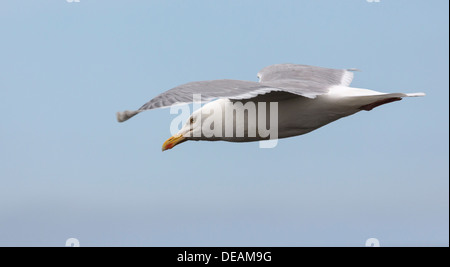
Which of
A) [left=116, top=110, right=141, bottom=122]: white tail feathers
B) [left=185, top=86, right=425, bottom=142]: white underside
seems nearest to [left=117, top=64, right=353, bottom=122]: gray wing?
[left=116, top=110, right=141, bottom=122]: white tail feathers

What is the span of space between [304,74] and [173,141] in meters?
1.65

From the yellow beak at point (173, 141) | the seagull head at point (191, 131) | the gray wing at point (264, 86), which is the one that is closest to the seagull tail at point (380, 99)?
the gray wing at point (264, 86)

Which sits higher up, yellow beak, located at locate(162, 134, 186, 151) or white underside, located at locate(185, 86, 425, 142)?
white underside, located at locate(185, 86, 425, 142)

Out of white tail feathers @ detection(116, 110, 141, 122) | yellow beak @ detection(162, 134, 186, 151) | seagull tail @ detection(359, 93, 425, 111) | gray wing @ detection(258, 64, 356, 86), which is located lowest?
white tail feathers @ detection(116, 110, 141, 122)

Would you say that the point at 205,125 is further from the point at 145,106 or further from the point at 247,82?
the point at 145,106

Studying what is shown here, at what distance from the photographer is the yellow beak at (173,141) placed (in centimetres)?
629

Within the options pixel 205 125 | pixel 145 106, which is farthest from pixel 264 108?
pixel 145 106

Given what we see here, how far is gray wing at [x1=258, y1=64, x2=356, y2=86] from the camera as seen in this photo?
684 centimetres

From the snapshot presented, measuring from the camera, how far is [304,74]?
7.02m

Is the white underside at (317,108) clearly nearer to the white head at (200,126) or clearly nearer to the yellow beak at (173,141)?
the white head at (200,126)

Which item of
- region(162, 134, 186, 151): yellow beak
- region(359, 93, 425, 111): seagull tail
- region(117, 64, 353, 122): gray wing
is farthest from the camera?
region(162, 134, 186, 151): yellow beak

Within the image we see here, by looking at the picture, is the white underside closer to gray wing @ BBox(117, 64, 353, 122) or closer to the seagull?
the seagull

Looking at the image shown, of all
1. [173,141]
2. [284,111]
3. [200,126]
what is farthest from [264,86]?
[173,141]

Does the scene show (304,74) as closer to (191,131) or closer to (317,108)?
(317,108)
